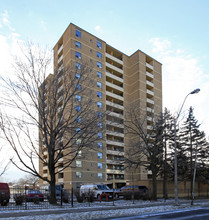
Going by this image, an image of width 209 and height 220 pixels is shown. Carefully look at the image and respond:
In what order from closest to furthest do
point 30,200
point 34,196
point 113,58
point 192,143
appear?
point 30,200, point 34,196, point 192,143, point 113,58

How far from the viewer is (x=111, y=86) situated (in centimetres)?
5934

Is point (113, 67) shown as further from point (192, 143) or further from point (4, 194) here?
point (4, 194)

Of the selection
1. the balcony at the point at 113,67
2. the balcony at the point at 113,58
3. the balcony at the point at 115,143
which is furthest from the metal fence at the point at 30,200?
the balcony at the point at 113,58

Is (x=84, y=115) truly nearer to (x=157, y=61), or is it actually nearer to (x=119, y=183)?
(x=119, y=183)

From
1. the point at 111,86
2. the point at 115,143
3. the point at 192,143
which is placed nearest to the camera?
the point at 192,143

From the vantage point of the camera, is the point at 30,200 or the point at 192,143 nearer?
the point at 30,200

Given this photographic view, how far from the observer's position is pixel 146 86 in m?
65.0

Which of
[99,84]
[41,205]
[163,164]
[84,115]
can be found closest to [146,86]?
[99,84]

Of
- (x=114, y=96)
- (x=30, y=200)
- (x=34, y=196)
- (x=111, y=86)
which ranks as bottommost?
(x=30, y=200)

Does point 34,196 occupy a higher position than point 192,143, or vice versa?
point 192,143

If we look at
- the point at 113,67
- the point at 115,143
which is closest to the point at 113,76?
the point at 113,67

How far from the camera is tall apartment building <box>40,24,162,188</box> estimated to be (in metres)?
50.1

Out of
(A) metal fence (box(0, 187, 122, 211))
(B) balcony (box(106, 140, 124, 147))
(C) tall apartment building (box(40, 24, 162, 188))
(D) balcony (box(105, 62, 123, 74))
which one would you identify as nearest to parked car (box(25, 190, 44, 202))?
(A) metal fence (box(0, 187, 122, 211))

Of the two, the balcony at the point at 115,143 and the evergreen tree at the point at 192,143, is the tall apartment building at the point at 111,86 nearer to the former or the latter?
the balcony at the point at 115,143
